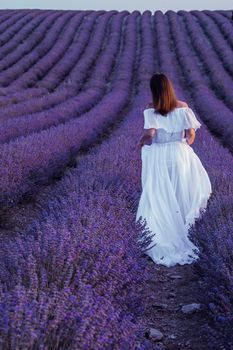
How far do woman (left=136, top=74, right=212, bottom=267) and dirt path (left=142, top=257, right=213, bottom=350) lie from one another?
0.77 feet

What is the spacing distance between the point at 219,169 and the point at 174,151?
0.73 meters

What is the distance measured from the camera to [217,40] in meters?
22.3

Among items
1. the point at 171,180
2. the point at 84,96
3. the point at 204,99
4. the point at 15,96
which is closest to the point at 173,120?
the point at 171,180

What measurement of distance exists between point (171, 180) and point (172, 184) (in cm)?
3

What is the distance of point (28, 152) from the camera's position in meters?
5.54

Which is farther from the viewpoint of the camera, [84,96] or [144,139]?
[84,96]

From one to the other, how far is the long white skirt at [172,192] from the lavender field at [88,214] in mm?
149

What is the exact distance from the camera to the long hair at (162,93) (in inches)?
159

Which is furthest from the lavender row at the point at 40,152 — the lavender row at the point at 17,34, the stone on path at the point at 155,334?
the lavender row at the point at 17,34

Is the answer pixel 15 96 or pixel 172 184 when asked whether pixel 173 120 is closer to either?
pixel 172 184

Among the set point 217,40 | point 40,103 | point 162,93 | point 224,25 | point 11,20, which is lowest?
point 162,93

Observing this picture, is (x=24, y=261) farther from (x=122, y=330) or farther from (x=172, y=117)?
(x=172, y=117)

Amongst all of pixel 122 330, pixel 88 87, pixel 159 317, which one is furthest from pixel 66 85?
pixel 122 330

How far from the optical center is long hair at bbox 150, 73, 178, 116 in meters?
4.04
